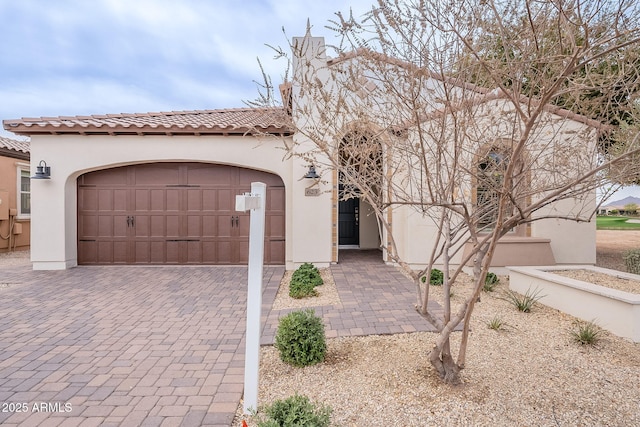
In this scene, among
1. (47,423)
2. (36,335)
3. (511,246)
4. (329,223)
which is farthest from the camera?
(329,223)

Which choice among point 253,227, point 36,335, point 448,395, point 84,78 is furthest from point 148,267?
point 84,78

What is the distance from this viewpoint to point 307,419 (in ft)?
7.98

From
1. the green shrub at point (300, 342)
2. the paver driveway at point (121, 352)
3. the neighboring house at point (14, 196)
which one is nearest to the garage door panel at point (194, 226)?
the paver driveway at point (121, 352)

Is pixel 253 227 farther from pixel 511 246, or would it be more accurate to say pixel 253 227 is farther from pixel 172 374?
pixel 511 246

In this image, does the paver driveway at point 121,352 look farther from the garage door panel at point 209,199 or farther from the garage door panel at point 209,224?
the garage door panel at point 209,199

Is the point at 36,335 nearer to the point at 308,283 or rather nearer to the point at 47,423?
the point at 47,423

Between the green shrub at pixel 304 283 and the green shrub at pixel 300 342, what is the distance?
268cm

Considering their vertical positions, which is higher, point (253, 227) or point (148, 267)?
point (253, 227)

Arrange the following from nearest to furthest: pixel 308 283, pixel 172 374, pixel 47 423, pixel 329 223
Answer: pixel 47 423 → pixel 172 374 → pixel 308 283 → pixel 329 223

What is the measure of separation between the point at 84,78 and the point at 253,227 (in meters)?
34.8

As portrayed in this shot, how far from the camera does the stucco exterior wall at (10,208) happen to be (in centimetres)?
1284

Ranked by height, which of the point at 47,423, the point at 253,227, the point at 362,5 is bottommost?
the point at 47,423

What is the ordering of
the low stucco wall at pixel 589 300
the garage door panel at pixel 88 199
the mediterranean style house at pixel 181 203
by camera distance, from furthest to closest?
the garage door panel at pixel 88 199 < the mediterranean style house at pixel 181 203 < the low stucco wall at pixel 589 300

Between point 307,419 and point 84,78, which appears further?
point 84,78
